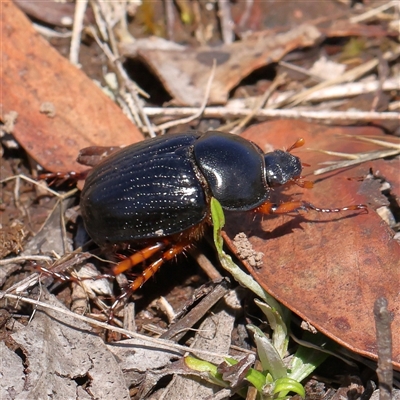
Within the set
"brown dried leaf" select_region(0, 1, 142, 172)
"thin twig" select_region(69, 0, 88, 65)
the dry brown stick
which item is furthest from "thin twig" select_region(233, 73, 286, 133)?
the dry brown stick

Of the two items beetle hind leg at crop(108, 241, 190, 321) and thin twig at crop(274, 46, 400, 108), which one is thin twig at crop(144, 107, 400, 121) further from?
beetle hind leg at crop(108, 241, 190, 321)

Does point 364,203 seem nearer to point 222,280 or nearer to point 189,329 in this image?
point 222,280

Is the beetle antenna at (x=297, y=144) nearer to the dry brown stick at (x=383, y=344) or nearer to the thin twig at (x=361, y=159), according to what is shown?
the thin twig at (x=361, y=159)

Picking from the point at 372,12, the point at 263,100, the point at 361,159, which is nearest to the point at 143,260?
the point at 361,159

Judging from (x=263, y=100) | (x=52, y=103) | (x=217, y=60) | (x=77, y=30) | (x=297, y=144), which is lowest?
(x=263, y=100)

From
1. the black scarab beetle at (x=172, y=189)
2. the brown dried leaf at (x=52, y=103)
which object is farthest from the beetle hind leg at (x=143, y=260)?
the brown dried leaf at (x=52, y=103)

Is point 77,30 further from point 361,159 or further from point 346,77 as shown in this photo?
point 361,159
